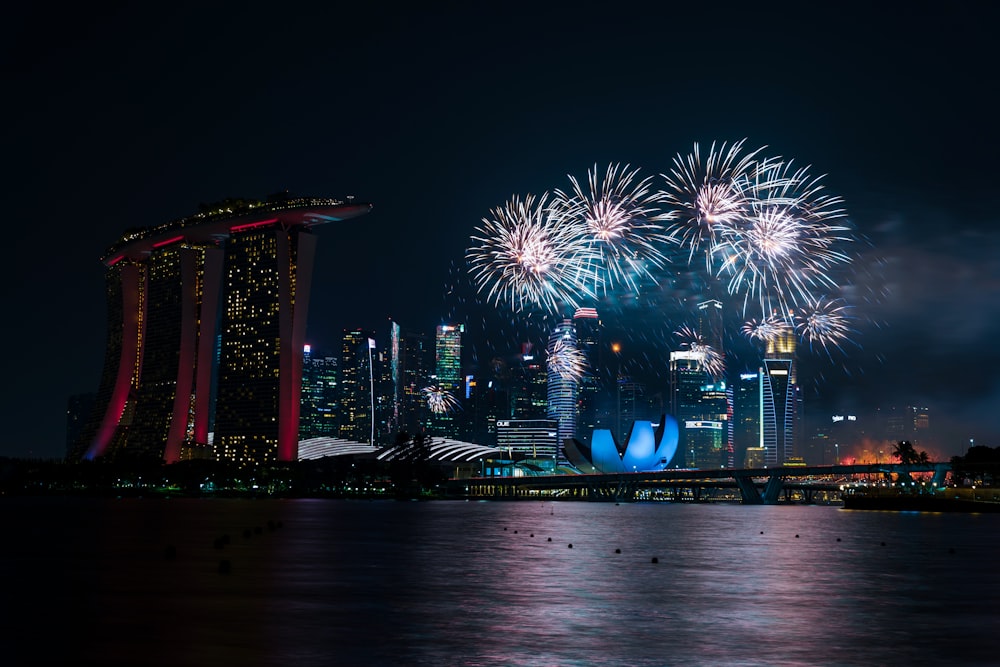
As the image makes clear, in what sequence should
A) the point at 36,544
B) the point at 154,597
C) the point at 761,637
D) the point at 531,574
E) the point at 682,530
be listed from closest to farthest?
the point at 761,637 → the point at 154,597 → the point at 531,574 → the point at 36,544 → the point at 682,530

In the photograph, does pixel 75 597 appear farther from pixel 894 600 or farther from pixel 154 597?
pixel 894 600

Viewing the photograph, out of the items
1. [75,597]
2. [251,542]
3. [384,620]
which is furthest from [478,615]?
[251,542]

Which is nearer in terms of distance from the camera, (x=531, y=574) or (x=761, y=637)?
(x=761, y=637)

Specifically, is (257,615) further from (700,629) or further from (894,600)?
(894,600)

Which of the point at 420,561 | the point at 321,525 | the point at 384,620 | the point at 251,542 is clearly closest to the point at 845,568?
the point at 420,561

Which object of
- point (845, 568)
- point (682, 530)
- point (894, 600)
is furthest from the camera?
point (682, 530)

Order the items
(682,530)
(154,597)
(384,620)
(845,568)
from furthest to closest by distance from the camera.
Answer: (682,530) → (845,568) → (154,597) → (384,620)
